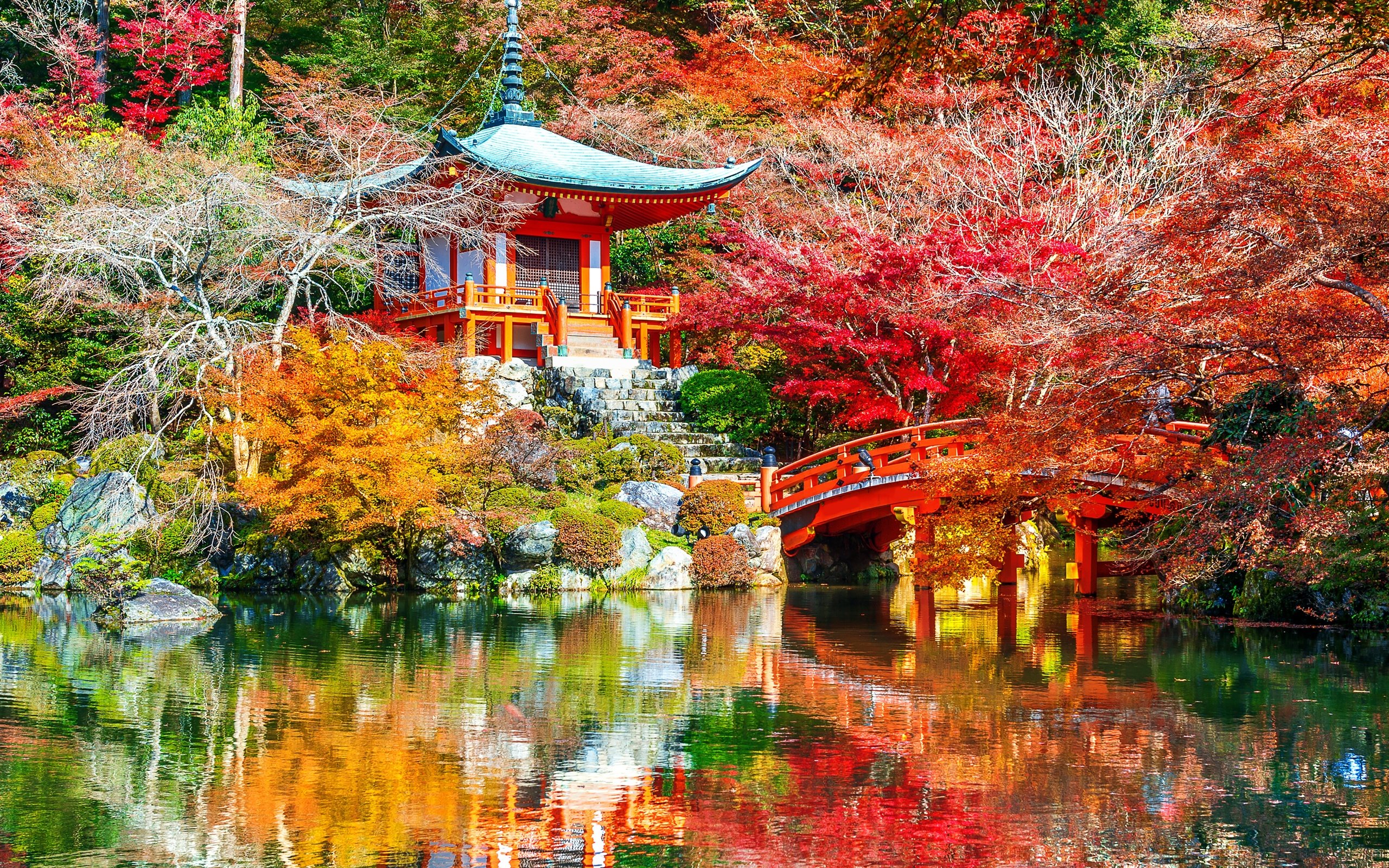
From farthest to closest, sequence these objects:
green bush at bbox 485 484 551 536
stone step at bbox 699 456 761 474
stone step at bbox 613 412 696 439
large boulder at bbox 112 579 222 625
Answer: stone step at bbox 613 412 696 439, stone step at bbox 699 456 761 474, green bush at bbox 485 484 551 536, large boulder at bbox 112 579 222 625

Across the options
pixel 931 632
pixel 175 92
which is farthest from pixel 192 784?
pixel 175 92

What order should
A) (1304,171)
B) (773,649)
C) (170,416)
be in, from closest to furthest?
(1304,171), (773,649), (170,416)

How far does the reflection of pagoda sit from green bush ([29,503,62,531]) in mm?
5639

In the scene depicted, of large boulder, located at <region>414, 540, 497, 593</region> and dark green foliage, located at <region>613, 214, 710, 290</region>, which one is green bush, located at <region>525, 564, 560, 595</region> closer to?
large boulder, located at <region>414, 540, 497, 593</region>

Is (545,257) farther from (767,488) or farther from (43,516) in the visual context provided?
(43,516)

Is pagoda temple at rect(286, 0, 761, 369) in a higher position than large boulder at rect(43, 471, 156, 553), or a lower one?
higher

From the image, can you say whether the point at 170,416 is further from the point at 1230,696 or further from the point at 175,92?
the point at 175,92

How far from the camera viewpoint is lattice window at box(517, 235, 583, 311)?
23.0 m

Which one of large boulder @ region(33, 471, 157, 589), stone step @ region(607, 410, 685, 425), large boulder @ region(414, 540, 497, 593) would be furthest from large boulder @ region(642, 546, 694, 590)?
large boulder @ region(33, 471, 157, 589)

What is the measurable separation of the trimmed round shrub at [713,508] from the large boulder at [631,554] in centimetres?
77

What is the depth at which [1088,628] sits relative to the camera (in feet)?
44.4

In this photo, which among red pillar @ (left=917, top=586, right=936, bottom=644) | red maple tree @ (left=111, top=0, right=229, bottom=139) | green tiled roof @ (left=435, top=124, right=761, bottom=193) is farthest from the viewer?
red maple tree @ (left=111, top=0, right=229, bottom=139)

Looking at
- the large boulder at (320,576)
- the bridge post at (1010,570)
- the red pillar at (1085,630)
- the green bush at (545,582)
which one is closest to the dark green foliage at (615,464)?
the green bush at (545,582)

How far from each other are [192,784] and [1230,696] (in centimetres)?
686
